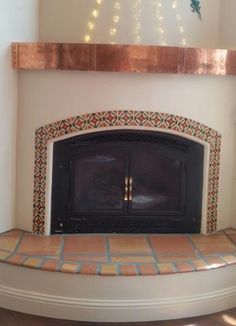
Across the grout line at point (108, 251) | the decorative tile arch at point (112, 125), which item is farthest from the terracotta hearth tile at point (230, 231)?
the grout line at point (108, 251)

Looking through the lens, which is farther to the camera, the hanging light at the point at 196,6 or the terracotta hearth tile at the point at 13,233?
the hanging light at the point at 196,6

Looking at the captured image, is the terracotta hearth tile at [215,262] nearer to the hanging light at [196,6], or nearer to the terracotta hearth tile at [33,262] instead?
the terracotta hearth tile at [33,262]

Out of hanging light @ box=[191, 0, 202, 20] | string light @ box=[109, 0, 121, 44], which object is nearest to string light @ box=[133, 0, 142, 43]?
string light @ box=[109, 0, 121, 44]

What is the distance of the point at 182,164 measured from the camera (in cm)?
278

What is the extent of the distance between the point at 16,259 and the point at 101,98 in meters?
1.01

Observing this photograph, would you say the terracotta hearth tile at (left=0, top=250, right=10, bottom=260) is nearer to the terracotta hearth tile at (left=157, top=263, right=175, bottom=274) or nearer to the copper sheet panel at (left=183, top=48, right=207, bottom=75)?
the terracotta hearth tile at (left=157, top=263, right=175, bottom=274)

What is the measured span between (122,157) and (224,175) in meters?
0.65

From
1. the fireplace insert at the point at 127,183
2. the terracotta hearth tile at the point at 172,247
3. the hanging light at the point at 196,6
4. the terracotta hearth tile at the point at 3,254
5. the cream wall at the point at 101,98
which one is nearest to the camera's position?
the terracotta hearth tile at the point at 3,254

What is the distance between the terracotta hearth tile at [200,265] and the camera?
90.8 inches

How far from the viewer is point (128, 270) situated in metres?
2.25

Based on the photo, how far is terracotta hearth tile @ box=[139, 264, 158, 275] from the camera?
2.24m

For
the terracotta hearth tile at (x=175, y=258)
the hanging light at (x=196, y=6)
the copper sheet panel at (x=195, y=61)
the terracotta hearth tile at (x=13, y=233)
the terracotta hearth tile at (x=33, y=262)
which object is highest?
the hanging light at (x=196, y=6)

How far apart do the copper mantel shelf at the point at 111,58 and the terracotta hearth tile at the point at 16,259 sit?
1.04 m

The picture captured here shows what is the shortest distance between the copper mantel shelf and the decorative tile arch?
10.6 inches
